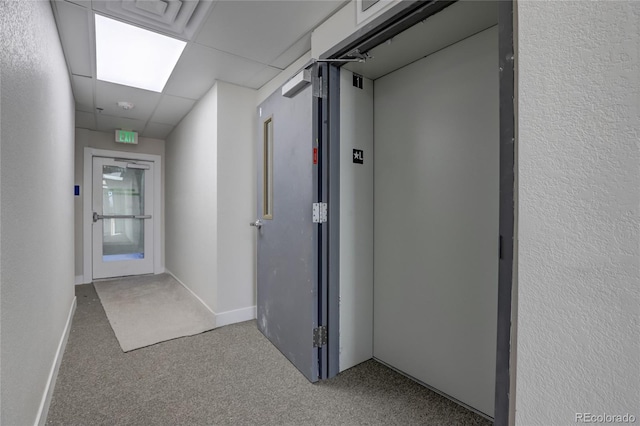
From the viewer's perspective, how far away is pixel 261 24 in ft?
6.36

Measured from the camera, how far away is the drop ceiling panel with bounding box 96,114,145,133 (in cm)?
390

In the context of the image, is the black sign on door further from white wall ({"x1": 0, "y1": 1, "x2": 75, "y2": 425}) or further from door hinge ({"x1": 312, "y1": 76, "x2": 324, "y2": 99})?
white wall ({"x1": 0, "y1": 1, "x2": 75, "y2": 425})

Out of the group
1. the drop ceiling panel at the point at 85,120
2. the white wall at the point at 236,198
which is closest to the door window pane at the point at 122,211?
the drop ceiling panel at the point at 85,120

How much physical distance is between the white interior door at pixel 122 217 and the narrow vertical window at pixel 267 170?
11.0 feet

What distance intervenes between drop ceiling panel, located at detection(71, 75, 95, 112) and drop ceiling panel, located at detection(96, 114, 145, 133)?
30 centimetres

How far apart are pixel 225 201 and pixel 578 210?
2644mm

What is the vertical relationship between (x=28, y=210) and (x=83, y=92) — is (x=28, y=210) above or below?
below

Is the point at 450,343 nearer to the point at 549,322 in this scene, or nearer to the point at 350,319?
the point at 350,319

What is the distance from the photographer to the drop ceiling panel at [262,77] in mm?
2596

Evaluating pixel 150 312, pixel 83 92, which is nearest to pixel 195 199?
pixel 150 312

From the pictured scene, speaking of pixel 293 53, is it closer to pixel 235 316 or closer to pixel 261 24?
pixel 261 24

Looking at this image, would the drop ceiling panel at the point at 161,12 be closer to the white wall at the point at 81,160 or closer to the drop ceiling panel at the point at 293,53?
the drop ceiling panel at the point at 293,53

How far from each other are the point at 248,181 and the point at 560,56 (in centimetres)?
261

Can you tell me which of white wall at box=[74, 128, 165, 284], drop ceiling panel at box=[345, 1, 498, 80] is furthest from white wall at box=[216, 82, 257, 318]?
white wall at box=[74, 128, 165, 284]
